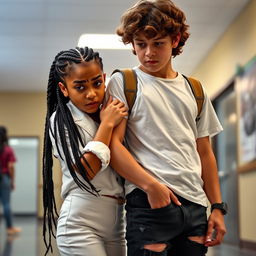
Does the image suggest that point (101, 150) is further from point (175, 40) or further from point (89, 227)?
point (175, 40)

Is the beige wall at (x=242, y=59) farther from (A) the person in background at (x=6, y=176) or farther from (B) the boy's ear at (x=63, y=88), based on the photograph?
(B) the boy's ear at (x=63, y=88)

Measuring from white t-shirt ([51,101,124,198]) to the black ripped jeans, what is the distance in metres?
0.05

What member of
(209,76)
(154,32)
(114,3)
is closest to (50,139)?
(154,32)

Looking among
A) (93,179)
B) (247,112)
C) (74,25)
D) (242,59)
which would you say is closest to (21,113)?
(74,25)

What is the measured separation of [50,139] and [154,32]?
423mm

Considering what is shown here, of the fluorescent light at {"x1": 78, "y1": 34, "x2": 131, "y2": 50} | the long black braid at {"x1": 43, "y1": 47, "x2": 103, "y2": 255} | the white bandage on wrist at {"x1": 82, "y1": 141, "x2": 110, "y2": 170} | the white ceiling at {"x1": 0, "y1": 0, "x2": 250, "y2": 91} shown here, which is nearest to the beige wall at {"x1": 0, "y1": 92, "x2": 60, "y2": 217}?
the white ceiling at {"x1": 0, "y1": 0, "x2": 250, "y2": 91}

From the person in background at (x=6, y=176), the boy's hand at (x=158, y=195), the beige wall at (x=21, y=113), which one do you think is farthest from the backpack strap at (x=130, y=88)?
the beige wall at (x=21, y=113)

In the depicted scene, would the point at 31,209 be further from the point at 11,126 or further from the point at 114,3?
the point at 114,3

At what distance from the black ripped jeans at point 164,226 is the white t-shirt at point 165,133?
4cm

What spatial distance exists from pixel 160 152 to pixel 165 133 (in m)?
0.05

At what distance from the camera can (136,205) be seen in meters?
1.41

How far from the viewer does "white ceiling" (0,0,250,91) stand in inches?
233

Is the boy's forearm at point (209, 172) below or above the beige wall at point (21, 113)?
below

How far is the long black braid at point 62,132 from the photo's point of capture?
4.63ft
